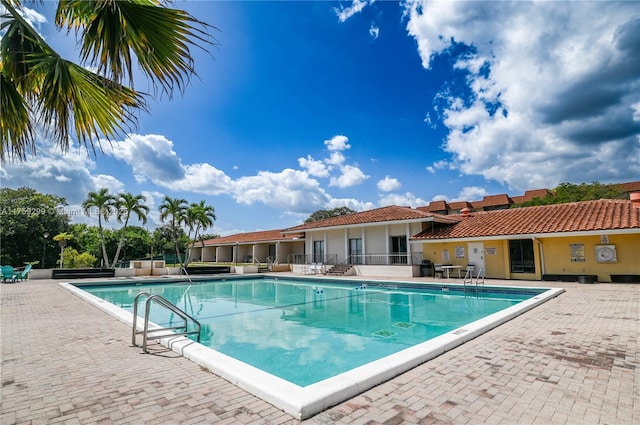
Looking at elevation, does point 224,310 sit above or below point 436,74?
A: below

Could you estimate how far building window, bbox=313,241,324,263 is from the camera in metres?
28.0

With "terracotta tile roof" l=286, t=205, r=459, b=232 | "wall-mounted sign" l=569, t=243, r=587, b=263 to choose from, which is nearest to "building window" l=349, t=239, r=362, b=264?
"terracotta tile roof" l=286, t=205, r=459, b=232

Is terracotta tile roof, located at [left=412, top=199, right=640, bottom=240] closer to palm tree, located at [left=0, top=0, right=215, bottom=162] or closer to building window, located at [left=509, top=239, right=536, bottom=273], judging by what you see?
building window, located at [left=509, top=239, right=536, bottom=273]

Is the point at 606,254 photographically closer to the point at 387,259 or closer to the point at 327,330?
the point at 387,259

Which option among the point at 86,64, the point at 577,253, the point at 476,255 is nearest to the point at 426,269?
the point at 476,255

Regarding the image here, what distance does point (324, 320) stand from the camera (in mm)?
10023

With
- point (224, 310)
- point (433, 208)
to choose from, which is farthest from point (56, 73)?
point (433, 208)

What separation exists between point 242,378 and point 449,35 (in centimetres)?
1359

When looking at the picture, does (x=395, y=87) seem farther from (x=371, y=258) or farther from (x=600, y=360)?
(x=600, y=360)

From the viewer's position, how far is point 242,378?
11.9 ft

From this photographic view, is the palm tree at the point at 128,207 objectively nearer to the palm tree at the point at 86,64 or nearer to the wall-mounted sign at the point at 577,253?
the palm tree at the point at 86,64

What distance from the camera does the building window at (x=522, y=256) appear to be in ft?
56.6

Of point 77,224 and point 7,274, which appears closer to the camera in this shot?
point 7,274

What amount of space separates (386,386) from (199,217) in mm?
30851
